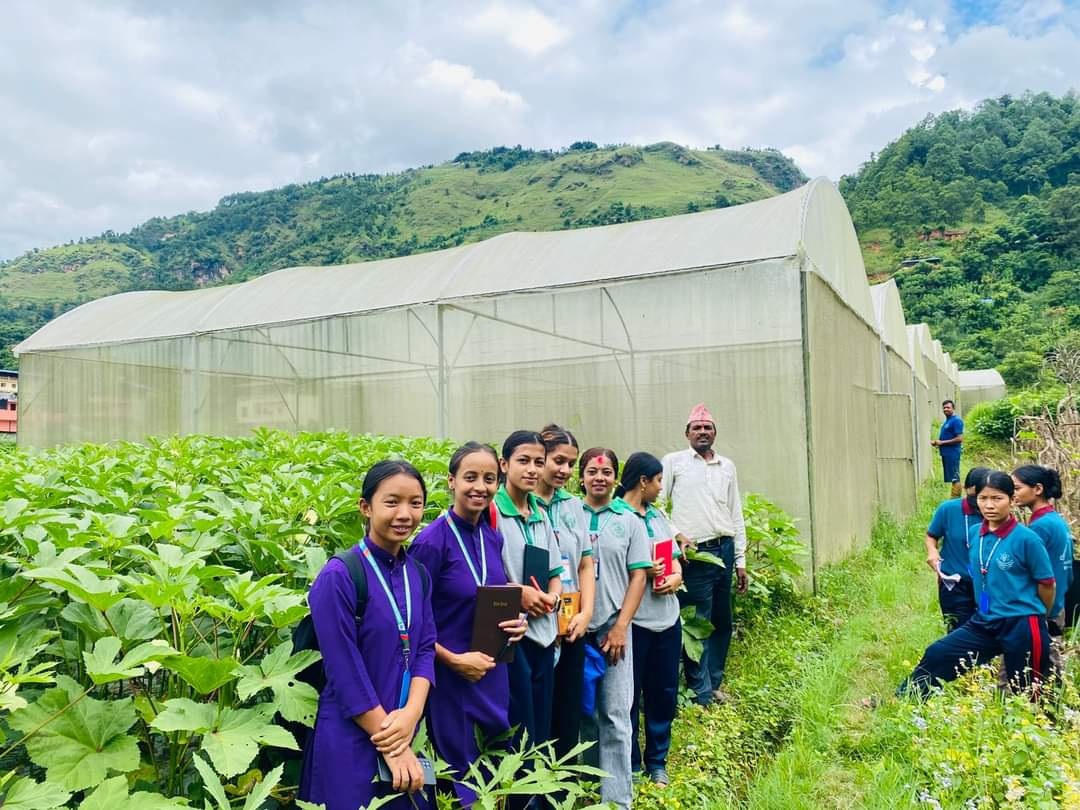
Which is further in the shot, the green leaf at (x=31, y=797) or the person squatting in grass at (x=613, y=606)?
the person squatting in grass at (x=613, y=606)

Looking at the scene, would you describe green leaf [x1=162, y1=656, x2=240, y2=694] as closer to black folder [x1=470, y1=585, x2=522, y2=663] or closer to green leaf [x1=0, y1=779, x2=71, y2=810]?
green leaf [x1=0, y1=779, x2=71, y2=810]

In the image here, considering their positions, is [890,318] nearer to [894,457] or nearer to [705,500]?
[894,457]

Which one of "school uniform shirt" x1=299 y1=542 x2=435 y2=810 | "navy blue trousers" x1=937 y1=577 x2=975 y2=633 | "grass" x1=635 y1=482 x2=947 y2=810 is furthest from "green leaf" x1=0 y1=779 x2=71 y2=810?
"navy blue trousers" x1=937 y1=577 x2=975 y2=633

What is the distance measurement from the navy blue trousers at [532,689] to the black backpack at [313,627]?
755mm

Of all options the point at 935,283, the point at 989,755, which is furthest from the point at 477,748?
the point at 935,283

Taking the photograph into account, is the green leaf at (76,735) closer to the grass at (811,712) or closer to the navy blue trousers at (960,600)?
the grass at (811,712)

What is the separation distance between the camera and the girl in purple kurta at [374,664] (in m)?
1.83

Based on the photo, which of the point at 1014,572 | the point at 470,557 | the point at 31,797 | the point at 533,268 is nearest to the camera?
the point at 31,797

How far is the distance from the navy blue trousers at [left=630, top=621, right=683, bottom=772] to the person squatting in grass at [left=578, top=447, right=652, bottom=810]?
162 mm

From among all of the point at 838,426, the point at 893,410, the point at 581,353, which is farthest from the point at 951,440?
the point at 581,353

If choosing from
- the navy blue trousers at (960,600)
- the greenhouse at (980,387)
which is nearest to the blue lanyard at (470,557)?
the navy blue trousers at (960,600)

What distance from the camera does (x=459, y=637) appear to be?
235 cm

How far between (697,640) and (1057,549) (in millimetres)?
1874

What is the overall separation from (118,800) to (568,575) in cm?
176
